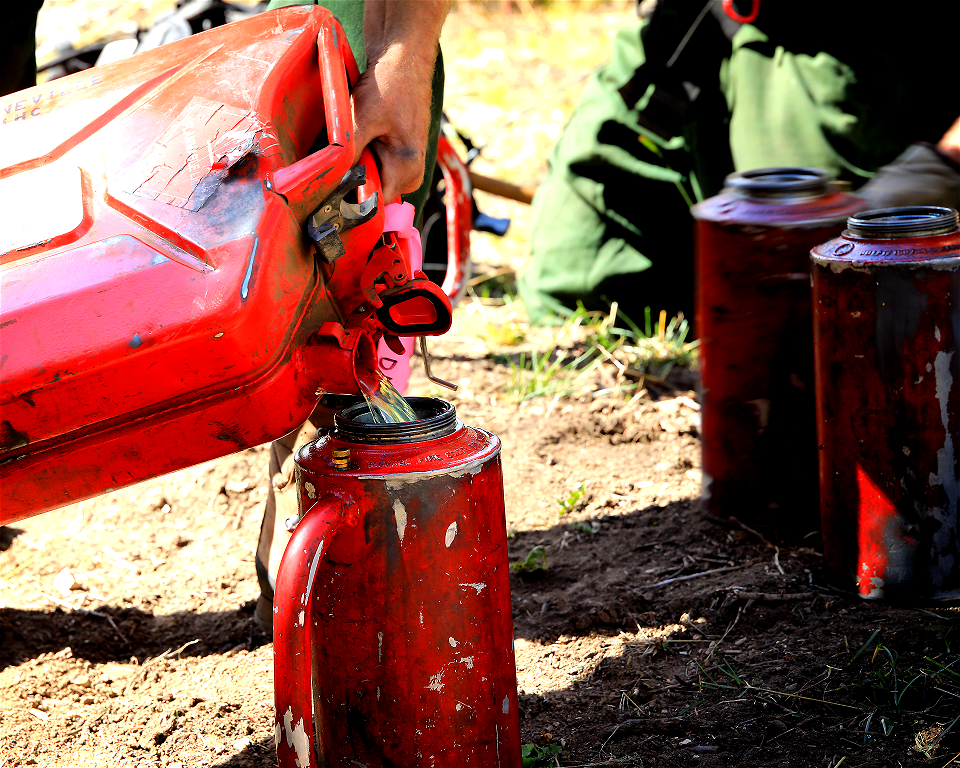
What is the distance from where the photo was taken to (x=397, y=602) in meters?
1.34

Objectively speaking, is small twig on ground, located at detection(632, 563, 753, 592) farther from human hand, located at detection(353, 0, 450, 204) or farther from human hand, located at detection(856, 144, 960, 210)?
human hand, located at detection(353, 0, 450, 204)

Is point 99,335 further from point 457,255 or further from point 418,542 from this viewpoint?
point 457,255

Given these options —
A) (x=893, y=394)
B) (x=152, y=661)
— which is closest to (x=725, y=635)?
(x=893, y=394)

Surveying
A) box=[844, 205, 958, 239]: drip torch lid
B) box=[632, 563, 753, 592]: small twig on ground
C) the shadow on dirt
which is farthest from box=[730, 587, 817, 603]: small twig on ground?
the shadow on dirt

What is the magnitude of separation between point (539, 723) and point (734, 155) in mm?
2130

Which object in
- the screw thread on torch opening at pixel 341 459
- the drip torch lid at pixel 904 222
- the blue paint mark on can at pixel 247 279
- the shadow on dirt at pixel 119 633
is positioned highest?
the blue paint mark on can at pixel 247 279

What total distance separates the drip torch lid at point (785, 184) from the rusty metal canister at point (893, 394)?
0.83 ft

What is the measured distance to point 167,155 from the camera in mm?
1242

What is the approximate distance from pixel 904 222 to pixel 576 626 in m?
1.01

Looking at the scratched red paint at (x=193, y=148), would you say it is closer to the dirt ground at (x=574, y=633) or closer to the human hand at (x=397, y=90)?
the human hand at (x=397, y=90)

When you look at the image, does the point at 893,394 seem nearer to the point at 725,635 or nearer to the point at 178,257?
the point at 725,635

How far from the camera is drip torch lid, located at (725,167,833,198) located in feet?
7.05

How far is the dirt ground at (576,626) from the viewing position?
1.64 meters

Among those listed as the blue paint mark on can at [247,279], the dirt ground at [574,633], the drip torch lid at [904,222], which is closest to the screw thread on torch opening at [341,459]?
the blue paint mark on can at [247,279]
